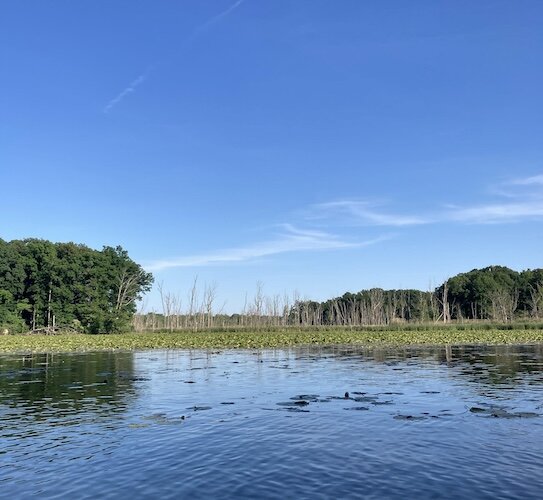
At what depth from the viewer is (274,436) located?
13.4m

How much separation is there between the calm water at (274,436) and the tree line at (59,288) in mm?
59012

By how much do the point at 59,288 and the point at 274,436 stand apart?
253 feet

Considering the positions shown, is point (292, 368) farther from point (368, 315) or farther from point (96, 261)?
point (368, 315)

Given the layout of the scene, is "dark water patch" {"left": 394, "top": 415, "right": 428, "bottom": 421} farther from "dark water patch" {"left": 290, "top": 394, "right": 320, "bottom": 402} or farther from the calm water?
"dark water patch" {"left": 290, "top": 394, "right": 320, "bottom": 402}

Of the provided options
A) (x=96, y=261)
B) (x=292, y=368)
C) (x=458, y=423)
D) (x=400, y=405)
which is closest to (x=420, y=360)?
(x=292, y=368)

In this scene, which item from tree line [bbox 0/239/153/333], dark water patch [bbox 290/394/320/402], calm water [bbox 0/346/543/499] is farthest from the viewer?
tree line [bbox 0/239/153/333]

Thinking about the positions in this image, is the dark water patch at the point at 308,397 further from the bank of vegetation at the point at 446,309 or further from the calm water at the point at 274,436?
the bank of vegetation at the point at 446,309

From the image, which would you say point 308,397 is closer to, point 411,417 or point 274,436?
point 411,417

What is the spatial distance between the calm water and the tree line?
194ft

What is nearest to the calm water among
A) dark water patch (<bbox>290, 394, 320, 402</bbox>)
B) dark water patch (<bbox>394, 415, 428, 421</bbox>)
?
dark water patch (<bbox>290, 394, 320, 402</bbox>)

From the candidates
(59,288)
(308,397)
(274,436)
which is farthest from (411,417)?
(59,288)

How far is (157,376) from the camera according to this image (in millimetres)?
26359

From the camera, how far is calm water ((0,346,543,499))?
382 inches

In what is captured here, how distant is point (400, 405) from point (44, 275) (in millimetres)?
78170
